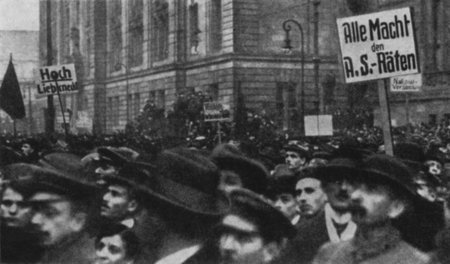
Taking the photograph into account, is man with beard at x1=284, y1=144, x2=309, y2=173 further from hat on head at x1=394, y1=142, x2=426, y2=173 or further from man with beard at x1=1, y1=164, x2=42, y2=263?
man with beard at x1=1, y1=164, x2=42, y2=263

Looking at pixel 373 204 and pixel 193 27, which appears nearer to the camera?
pixel 373 204

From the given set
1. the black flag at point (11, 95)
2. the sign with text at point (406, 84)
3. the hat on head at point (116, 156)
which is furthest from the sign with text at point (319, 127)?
the hat on head at point (116, 156)

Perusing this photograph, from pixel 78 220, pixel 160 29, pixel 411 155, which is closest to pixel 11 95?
pixel 78 220

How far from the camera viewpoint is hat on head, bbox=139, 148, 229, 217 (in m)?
4.31

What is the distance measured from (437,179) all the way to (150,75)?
479cm

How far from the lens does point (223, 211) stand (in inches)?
176

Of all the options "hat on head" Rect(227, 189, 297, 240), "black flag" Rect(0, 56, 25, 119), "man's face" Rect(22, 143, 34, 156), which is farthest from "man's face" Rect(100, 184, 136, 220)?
"man's face" Rect(22, 143, 34, 156)

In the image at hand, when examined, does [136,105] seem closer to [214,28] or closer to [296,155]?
[296,155]

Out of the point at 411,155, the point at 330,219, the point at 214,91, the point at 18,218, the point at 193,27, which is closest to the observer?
the point at 330,219

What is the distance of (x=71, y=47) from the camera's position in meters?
8.53

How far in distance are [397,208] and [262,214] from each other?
2.31ft

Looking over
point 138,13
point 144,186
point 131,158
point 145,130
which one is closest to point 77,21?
point 138,13

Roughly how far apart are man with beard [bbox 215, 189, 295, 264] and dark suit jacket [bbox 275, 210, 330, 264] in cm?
5

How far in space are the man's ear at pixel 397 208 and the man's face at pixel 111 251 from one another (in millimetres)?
1450
